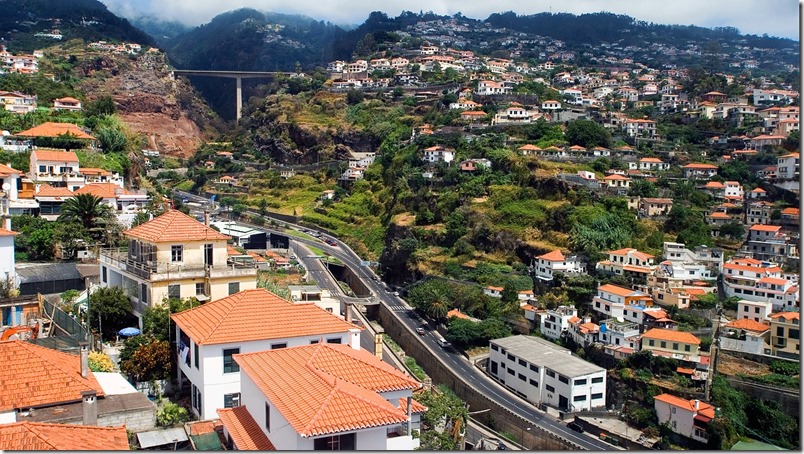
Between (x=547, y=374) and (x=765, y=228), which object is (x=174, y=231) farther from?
(x=765, y=228)

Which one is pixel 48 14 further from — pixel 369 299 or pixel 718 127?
pixel 718 127

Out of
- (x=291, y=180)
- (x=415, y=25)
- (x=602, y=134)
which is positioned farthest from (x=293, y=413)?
(x=415, y=25)


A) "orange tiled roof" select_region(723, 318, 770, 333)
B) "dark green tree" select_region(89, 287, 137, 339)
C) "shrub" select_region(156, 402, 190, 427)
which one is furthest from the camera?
"orange tiled roof" select_region(723, 318, 770, 333)

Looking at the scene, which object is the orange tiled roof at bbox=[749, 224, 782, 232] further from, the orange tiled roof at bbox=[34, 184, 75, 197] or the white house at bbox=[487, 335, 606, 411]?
the orange tiled roof at bbox=[34, 184, 75, 197]

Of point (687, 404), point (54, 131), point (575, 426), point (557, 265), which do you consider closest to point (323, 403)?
point (575, 426)

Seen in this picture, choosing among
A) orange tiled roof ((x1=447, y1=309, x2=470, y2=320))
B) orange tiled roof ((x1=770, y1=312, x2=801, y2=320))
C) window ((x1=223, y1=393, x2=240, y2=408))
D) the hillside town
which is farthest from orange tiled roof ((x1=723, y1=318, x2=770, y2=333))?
window ((x1=223, y1=393, x2=240, y2=408))
